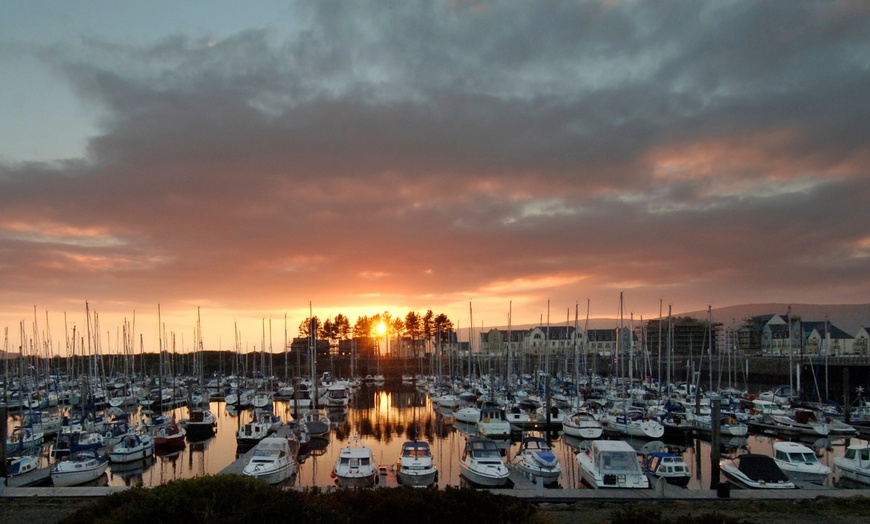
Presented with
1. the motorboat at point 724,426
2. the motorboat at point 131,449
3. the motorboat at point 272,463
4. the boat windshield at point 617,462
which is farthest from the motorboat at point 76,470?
the motorboat at point 724,426

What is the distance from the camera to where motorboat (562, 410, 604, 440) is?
5231 centimetres

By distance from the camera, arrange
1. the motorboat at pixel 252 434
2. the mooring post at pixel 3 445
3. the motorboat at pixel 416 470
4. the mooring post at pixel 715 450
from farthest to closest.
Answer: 1. the motorboat at pixel 252 434
2. the motorboat at pixel 416 470
3. the mooring post at pixel 715 450
4. the mooring post at pixel 3 445

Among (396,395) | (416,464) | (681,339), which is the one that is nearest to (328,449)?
(416,464)

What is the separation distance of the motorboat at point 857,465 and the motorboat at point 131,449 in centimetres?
4488

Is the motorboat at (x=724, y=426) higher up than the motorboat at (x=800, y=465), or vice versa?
the motorboat at (x=800, y=465)

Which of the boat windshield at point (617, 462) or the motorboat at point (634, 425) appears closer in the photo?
the boat windshield at point (617, 462)

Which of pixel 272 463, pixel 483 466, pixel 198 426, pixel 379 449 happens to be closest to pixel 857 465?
pixel 483 466

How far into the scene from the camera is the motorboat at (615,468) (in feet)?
96.2

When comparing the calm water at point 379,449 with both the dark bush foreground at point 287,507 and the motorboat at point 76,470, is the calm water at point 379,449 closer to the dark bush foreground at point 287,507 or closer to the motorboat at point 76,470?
the motorboat at point 76,470

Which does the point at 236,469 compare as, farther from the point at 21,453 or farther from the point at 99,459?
the point at 21,453

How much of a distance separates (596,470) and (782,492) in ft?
27.8

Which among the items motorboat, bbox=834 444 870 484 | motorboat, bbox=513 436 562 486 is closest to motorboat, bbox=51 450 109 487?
motorboat, bbox=513 436 562 486

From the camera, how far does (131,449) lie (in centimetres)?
4316

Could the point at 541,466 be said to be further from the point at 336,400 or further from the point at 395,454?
the point at 336,400
